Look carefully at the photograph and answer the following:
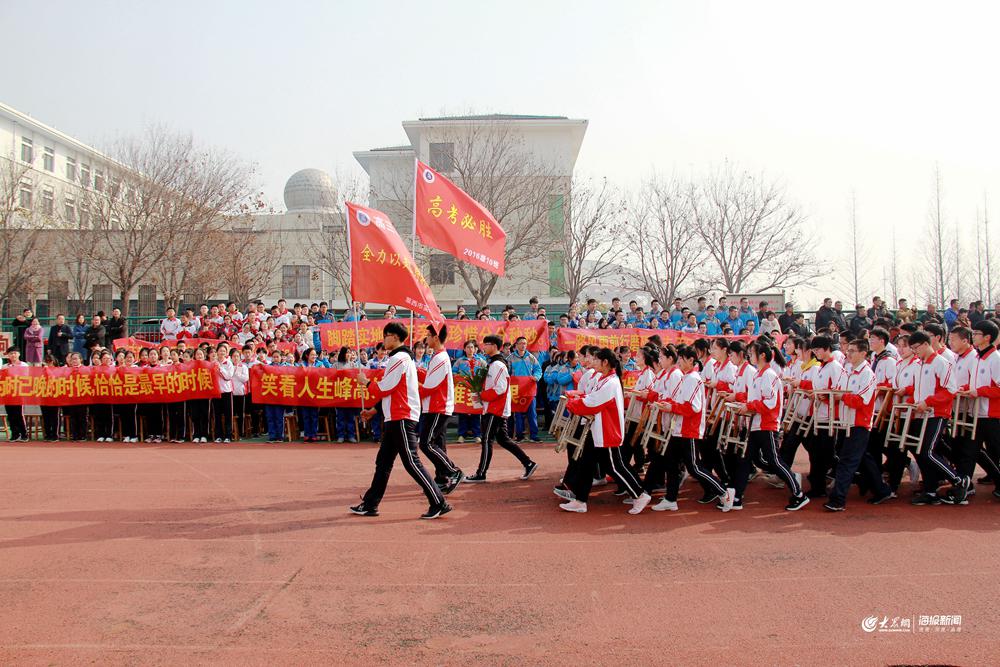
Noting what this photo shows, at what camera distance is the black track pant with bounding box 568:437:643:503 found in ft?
25.8

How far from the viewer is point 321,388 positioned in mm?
14250

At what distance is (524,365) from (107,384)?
8288 millimetres

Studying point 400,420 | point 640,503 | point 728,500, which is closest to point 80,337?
point 400,420

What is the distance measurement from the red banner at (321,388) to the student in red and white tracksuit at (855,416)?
21.5 ft

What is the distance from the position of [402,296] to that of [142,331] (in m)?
19.4

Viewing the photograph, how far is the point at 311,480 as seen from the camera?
393 inches

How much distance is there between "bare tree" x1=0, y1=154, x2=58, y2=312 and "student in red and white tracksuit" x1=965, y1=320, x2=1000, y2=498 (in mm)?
30368

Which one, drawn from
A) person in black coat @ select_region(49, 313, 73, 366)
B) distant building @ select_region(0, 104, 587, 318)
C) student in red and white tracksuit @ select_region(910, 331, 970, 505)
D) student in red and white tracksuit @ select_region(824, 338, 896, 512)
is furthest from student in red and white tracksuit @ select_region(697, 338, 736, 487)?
distant building @ select_region(0, 104, 587, 318)

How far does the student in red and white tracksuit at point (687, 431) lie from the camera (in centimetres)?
792

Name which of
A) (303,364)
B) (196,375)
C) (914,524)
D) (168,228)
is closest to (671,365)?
(914,524)

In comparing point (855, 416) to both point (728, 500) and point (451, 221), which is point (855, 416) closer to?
point (728, 500)

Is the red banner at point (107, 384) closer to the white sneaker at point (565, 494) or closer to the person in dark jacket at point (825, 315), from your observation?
the white sneaker at point (565, 494)

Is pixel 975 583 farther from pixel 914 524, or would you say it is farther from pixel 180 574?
pixel 180 574

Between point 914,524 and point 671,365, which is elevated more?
point 671,365
